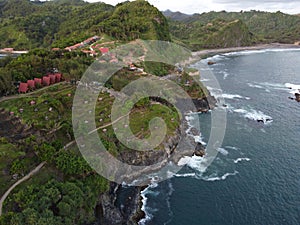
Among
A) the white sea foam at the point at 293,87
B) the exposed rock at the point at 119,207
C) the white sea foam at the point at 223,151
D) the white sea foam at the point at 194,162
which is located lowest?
the exposed rock at the point at 119,207

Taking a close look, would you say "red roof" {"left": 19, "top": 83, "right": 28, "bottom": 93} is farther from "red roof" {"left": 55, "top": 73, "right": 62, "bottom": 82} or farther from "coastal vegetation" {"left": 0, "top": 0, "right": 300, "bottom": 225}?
"red roof" {"left": 55, "top": 73, "right": 62, "bottom": 82}

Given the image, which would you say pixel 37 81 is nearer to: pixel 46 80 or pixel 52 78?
pixel 46 80

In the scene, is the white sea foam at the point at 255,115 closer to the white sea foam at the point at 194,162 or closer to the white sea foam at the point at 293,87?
the white sea foam at the point at 194,162

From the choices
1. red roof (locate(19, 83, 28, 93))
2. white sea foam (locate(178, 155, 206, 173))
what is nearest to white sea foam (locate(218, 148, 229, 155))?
white sea foam (locate(178, 155, 206, 173))

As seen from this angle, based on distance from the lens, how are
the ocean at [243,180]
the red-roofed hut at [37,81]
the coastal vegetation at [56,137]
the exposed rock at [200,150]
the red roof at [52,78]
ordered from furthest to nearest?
the red roof at [52,78]
the red-roofed hut at [37,81]
the exposed rock at [200,150]
the ocean at [243,180]
the coastal vegetation at [56,137]

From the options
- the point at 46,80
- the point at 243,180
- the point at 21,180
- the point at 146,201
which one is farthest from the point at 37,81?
the point at 243,180

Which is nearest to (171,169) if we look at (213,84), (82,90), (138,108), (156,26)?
(138,108)

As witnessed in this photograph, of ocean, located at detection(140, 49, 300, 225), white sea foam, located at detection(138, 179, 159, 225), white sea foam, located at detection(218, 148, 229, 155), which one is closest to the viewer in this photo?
white sea foam, located at detection(138, 179, 159, 225)

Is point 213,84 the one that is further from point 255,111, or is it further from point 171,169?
point 171,169

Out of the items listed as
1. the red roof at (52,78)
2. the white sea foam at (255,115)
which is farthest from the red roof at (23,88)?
the white sea foam at (255,115)
